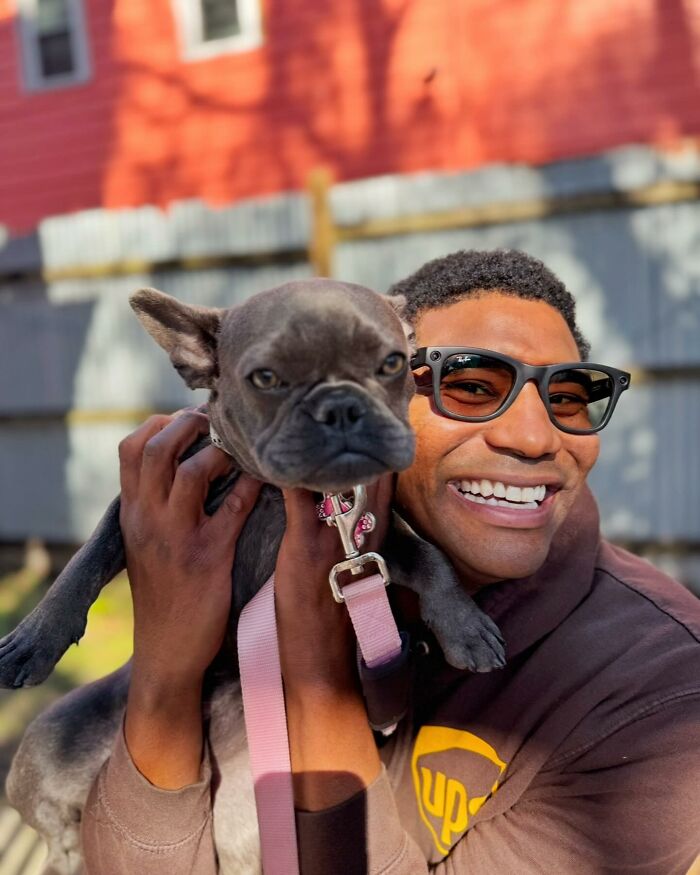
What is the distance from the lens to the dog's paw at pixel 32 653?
2.12m

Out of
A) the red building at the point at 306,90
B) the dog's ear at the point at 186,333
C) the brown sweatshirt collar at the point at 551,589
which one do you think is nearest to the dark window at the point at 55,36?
the red building at the point at 306,90

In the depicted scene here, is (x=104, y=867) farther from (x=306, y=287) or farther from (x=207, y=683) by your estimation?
(x=306, y=287)

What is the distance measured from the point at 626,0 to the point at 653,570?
625 cm

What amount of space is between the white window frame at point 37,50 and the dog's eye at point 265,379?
8.56 metres

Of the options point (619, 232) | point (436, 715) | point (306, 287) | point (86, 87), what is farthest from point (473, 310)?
point (86, 87)

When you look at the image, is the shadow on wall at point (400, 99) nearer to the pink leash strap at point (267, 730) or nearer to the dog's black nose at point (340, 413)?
the dog's black nose at point (340, 413)

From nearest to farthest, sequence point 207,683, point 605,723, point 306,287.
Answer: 1. point 605,723
2. point 306,287
3. point 207,683

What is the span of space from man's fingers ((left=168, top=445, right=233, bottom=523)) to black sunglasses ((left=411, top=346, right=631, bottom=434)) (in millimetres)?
603

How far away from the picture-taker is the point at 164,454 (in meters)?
2.19

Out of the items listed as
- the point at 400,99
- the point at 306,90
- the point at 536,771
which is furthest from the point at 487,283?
the point at 306,90

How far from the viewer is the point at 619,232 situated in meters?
5.70

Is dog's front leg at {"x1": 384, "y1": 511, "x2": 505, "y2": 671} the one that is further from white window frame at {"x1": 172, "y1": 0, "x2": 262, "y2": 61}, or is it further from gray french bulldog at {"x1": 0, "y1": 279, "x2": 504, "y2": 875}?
white window frame at {"x1": 172, "y1": 0, "x2": 262, "y2": 61}

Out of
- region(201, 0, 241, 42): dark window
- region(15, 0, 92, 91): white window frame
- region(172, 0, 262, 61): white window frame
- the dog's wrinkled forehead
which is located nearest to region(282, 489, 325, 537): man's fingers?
the dog's wrinkled forehead

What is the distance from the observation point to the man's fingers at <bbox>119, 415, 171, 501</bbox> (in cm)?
224
